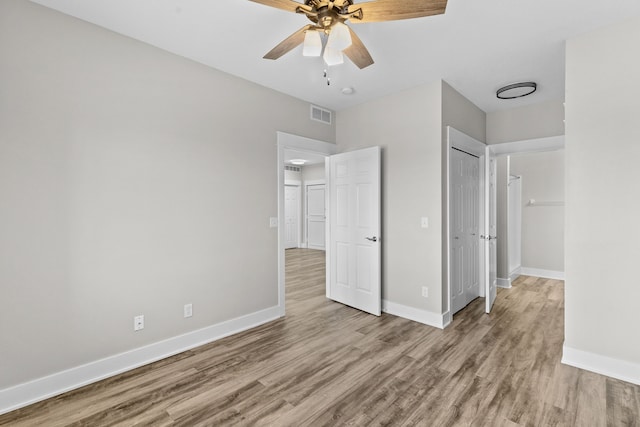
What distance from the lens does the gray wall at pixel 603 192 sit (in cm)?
222

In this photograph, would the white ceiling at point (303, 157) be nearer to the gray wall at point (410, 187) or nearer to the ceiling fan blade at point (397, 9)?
the gray wall at point (410, 187)

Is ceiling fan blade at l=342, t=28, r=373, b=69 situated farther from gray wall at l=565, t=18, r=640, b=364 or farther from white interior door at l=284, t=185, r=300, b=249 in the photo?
white interior door at l=284, t=185, r=300, b=249

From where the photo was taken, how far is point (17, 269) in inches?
78.2

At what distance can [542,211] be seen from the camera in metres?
5.48

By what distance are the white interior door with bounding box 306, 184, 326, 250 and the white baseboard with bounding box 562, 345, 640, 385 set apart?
270 inches

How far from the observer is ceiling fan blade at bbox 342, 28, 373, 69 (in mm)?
2021

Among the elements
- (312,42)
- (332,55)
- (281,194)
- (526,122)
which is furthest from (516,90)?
(281,194)

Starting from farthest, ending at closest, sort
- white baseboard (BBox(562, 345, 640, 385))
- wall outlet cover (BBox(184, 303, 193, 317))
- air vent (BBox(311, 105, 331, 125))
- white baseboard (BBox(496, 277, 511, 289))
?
white baseboard (BBox(496, 277, 511, 289)) < air vent (BBox(311, 105, 331, 125)) < wall outlet cover (BBox(184, 303, 193, 317)) < white baseboard (BBox(562, 345, 640, 385))

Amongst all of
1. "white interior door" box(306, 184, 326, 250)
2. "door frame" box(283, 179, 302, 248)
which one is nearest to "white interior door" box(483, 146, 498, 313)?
"white interior door" box(306, 184, 326, 250)

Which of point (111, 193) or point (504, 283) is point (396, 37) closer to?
point (111, 193)

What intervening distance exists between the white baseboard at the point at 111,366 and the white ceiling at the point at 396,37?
8.51 feet

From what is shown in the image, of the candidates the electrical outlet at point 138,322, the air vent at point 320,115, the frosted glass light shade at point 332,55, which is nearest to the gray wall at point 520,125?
the air vent at point 320,115

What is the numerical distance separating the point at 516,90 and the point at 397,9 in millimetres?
2512

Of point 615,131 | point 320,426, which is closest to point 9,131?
point 320,426
